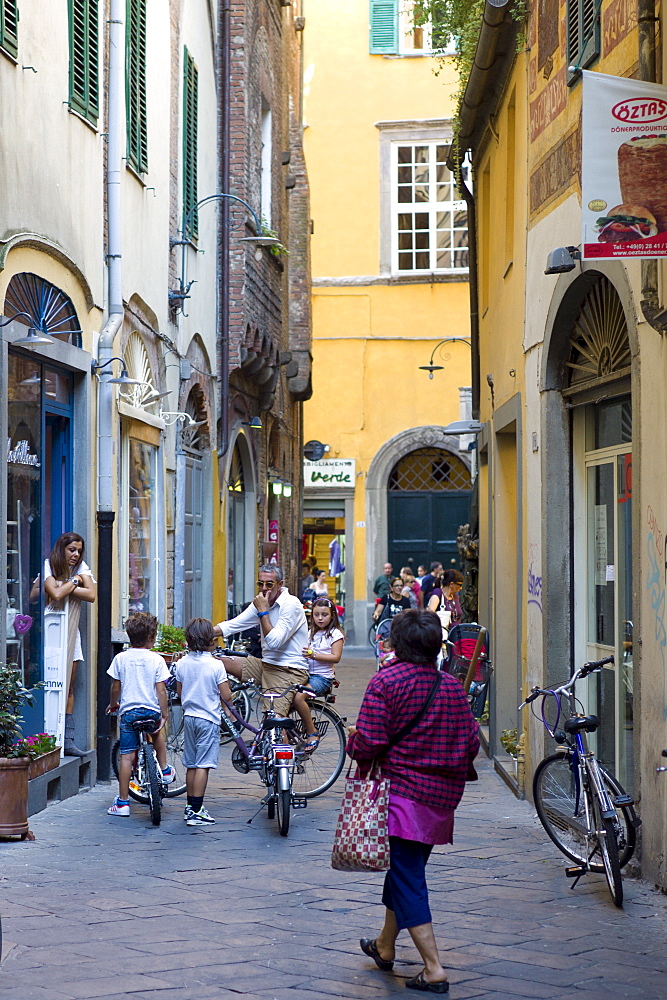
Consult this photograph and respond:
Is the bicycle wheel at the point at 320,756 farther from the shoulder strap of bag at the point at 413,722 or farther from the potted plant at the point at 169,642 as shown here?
the shoulder strap of bag at the point at 413,722

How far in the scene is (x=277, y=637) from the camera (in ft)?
31.3

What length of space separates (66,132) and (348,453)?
20.2m

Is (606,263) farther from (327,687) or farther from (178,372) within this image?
(178,372)

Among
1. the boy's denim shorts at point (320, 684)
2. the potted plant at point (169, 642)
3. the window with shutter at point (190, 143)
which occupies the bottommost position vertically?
the boy's denim shorts at point (320, 684)

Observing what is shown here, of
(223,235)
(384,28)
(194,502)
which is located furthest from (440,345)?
(194,502)

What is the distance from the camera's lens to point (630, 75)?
7664 millimetres

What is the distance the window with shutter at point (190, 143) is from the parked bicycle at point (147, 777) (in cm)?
691

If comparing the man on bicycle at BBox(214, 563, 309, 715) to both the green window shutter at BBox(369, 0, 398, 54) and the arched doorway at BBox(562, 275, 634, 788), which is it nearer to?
the arched doorway at BBox(562, 275, 634, 788)

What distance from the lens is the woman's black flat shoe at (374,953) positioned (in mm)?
5574

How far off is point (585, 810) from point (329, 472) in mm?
22999

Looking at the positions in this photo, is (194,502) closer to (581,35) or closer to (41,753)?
(41,753)

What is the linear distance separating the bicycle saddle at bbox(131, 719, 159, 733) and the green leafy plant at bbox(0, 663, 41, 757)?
3.23ft

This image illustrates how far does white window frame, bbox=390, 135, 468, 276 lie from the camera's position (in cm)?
3003

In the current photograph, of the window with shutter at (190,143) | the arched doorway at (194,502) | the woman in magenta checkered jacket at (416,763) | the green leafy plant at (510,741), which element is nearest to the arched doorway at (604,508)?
the green leafy plant at (510,741)
